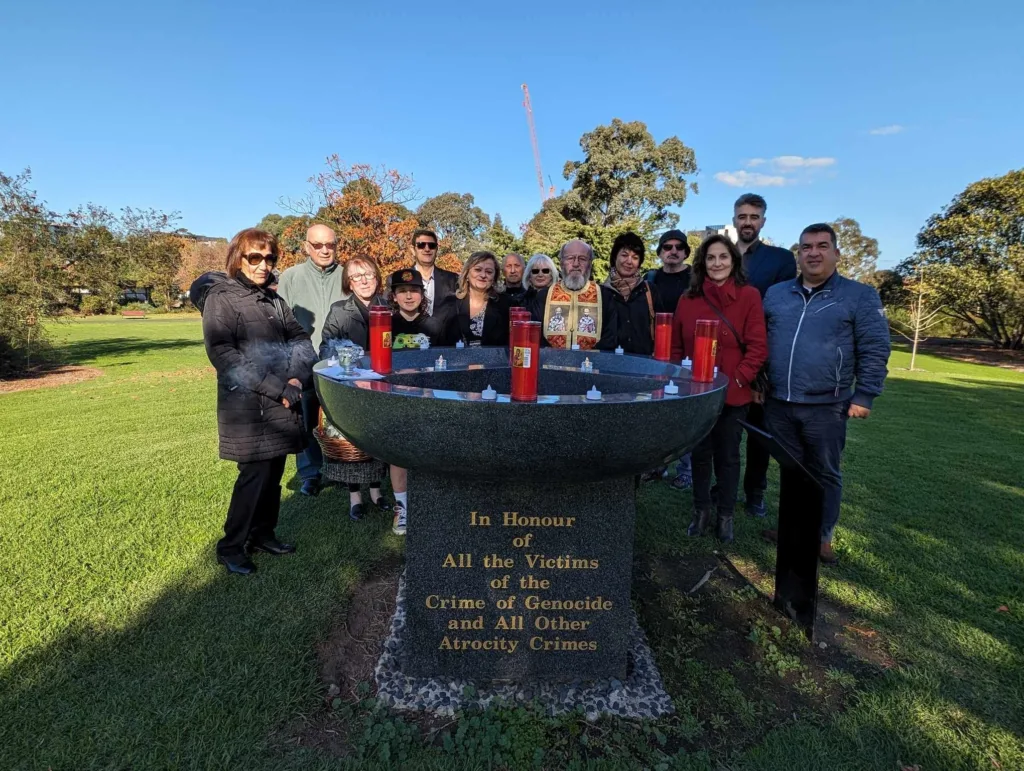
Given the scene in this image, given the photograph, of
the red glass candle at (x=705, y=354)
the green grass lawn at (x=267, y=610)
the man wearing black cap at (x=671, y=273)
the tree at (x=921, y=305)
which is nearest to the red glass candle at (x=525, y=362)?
the red glass candle at (x=705, y=354)

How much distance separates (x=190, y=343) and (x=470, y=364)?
20.2m

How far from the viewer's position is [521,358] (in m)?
1.74

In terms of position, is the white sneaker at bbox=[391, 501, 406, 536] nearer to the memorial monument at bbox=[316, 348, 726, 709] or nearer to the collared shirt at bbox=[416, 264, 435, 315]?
the memorial monument at bbox=[316, 348, 726, 709]

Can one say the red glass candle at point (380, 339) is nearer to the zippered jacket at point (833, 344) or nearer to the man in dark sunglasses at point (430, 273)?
the man in dark sunglasses at point (430, 273)

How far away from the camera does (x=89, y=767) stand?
6.43 feet

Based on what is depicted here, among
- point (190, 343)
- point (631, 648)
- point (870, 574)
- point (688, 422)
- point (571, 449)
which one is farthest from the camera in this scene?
point (190, 343)

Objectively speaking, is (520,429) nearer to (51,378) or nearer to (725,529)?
(725,529)

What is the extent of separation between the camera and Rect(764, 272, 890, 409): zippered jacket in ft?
10.6

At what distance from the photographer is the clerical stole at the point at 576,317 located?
4016 mm

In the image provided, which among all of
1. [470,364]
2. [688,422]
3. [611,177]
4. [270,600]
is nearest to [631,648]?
[688,422]

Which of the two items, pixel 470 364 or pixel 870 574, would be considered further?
pixel 870 574

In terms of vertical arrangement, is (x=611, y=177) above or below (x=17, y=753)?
above

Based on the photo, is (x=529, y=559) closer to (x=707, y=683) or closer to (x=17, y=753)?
(x=707, y=683)

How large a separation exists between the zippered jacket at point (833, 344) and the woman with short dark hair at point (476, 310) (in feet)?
6.41
